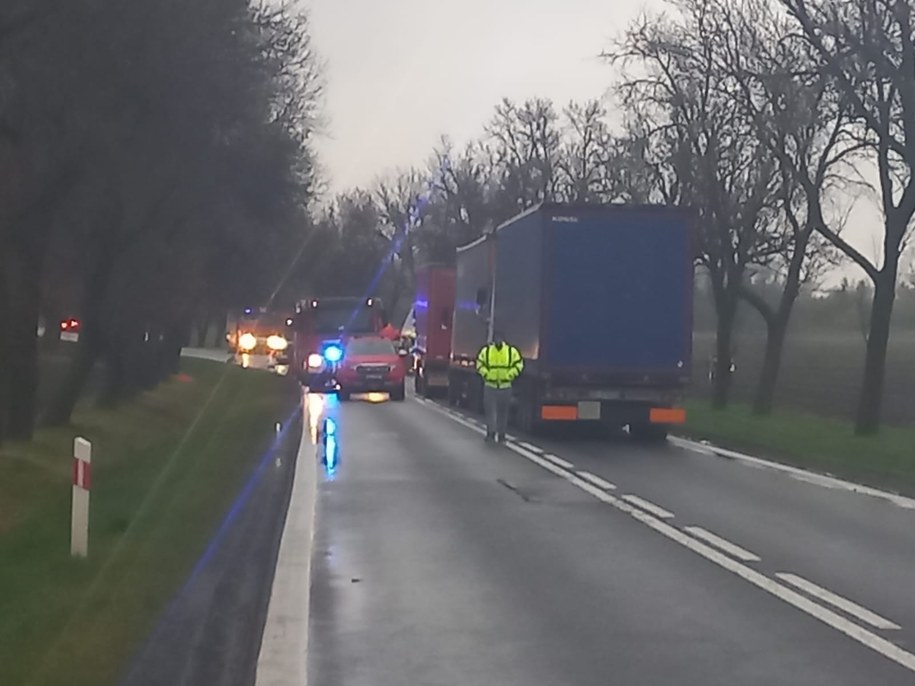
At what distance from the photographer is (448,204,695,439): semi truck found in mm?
25328

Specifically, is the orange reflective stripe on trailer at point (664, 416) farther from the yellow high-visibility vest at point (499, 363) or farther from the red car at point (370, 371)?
the red car at point (370, 371)

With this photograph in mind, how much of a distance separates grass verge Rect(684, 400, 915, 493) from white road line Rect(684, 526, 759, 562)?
510 centimetres

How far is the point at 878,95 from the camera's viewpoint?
25172mm

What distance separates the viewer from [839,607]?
10391 millimetres

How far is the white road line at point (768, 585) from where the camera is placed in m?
9.00

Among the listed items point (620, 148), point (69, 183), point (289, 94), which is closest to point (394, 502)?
point (69, 183)

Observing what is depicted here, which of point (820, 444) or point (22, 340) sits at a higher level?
point (22, 340)

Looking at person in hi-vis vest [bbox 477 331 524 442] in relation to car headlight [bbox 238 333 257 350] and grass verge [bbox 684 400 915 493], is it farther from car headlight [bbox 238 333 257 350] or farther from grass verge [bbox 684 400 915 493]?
car headlight [bbox 238 333 257 350]

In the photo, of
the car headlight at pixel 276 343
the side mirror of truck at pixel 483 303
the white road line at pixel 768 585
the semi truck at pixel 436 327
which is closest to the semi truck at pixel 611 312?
the side mirror of truck at pixel 483 303

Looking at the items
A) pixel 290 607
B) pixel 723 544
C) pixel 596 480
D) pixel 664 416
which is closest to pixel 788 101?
pixel 664 416

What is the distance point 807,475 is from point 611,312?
588 centimetres

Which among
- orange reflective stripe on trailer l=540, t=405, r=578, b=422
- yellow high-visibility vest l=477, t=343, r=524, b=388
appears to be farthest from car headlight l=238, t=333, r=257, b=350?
orange reflective stripe on trailer l=540, t=405, r=578, b=422

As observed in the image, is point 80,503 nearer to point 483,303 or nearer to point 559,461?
point 559,461

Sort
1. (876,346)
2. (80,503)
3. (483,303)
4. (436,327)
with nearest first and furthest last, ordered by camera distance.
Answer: (80,503)
(876,346)
(483,303)
(436,327)
